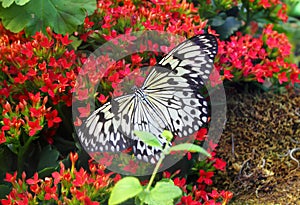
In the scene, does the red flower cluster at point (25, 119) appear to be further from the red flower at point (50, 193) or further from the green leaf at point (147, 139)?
the green leaf at point (147, 139)

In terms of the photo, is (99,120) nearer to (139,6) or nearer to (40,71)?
(40,71)

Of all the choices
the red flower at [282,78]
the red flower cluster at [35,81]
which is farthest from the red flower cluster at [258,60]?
the red flower cluster at [35,81]

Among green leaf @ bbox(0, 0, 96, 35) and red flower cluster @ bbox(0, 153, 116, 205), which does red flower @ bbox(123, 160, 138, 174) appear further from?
green leaf @ bbox(0, 0, 96, 35)

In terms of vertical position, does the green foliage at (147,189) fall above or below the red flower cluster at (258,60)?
above

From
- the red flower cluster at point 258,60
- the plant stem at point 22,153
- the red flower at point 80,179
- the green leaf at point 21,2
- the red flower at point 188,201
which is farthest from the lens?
the red flower cluster at point 258,60

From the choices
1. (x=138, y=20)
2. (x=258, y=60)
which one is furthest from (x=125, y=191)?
(x=258, y=60)
